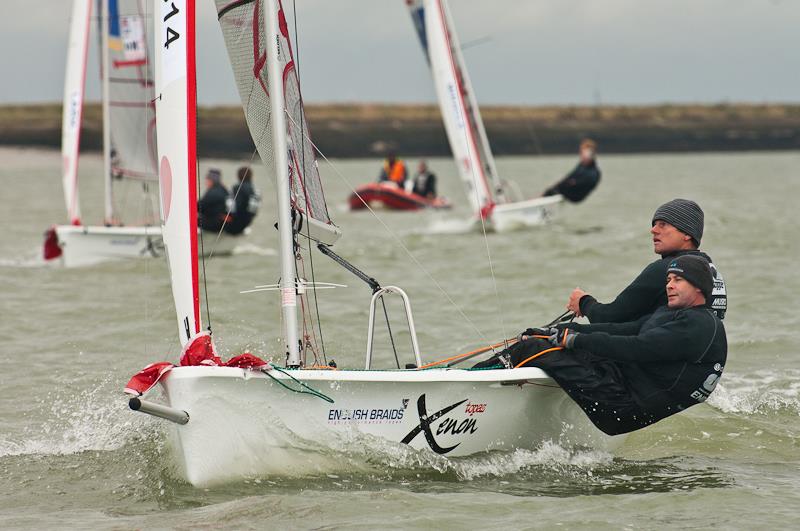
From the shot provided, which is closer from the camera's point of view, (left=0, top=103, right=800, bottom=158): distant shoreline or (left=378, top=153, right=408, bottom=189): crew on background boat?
(left=378, top=153, right=408, bottom=189): crew on background boat

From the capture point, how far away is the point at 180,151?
4.70 metres

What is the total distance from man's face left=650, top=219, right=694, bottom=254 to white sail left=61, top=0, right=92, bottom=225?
31.0 ft

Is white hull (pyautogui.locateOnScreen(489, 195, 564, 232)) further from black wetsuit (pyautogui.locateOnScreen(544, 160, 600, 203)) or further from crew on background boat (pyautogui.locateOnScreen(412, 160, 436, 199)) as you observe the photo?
crew on background boat (pyautogui.locateOnScreen(412, 160, 436, 199))

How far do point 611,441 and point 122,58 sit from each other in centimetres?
1027

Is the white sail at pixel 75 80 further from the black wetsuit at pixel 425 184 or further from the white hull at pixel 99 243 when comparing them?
the black wetsuit at pixel 425 184

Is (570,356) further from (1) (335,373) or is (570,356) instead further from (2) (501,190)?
(2) (501,190)

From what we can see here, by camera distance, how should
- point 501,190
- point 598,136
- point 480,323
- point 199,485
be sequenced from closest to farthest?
point 199,485 → point 480,323 → point 501,190 → point 598,136

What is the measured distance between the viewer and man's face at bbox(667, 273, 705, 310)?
15.5ft

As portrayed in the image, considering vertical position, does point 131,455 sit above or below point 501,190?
below

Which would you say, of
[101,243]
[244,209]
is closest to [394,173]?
[244,209]

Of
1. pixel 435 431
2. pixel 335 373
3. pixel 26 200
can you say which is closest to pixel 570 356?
pixel 435 431

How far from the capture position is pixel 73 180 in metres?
12.9

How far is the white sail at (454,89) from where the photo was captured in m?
15.4

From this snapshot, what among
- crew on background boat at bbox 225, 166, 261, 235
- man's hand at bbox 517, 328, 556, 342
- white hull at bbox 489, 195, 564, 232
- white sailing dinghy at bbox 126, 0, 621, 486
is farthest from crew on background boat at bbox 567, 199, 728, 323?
white hull at bbox 489, 195, 564, 232
